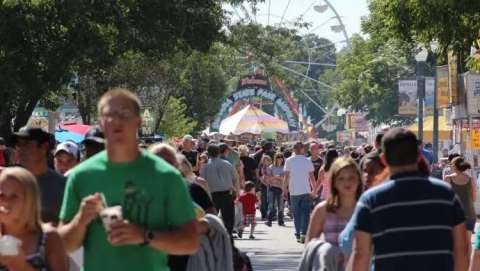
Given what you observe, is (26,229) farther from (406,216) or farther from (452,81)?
(452,81)

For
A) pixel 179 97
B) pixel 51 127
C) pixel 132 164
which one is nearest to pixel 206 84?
pixel 179 97

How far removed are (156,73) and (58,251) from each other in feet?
152

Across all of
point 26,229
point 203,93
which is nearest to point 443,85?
point 203,93

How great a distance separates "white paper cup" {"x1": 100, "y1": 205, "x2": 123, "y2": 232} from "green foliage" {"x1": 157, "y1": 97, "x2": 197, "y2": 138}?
58.9 meters

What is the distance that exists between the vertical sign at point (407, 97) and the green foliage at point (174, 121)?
15.3 m

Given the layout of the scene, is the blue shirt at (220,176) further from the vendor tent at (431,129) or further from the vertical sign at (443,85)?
the vendor tent at (431,129)

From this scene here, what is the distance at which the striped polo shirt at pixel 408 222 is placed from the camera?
7.35 m

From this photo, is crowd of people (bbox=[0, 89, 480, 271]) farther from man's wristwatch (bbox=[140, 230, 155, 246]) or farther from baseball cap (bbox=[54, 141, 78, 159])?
baseball cap (bbox=[54, 141, 78, 159])

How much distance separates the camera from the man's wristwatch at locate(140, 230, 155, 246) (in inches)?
248

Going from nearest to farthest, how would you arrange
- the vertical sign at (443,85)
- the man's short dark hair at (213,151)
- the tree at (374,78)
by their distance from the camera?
1. the man's short dark hair at (213,151)
2. the vertical sign at (443,85)
3. the tree at (374,78)

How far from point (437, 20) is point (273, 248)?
446 centimetres

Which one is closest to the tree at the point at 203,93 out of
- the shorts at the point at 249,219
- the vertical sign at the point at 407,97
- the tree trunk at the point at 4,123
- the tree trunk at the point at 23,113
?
the vertical sign at the point at 407,97

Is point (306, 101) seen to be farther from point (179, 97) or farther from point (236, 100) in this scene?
point (179, 97)

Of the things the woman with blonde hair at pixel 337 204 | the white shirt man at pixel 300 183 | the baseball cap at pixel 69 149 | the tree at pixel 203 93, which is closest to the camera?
the woman with blonde hair at pixel 337 204
